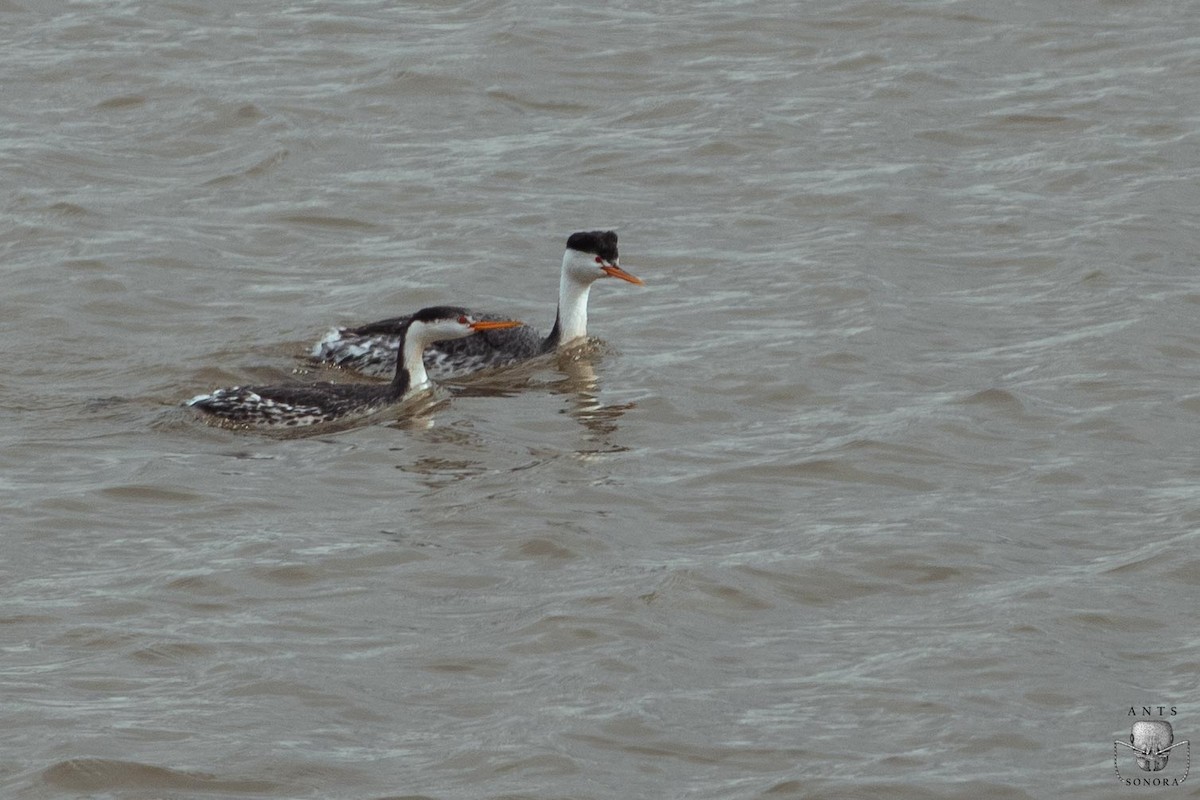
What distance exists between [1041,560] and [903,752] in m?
2.25

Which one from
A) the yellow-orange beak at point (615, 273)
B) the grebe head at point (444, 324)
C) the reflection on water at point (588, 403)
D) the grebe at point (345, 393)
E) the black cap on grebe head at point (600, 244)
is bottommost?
the reflection on water at point (588, 403)

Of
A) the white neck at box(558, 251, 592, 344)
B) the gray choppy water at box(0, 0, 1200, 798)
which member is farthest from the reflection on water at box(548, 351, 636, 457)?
the white neck at box(558, 251, 592, 344)

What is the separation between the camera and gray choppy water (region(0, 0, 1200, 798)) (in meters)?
8.70

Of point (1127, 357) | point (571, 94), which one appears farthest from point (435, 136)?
point (1127, 357)

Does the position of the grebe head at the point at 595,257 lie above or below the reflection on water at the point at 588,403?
above

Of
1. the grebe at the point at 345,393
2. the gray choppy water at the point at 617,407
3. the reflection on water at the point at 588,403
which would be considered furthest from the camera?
the grebe at the point at 345,393

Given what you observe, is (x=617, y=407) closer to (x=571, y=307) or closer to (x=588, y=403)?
(x=588, y=403)

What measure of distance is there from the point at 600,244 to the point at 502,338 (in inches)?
37.8

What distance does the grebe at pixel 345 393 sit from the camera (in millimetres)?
12828

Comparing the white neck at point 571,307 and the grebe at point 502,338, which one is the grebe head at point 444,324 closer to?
the grebe at point 502,338

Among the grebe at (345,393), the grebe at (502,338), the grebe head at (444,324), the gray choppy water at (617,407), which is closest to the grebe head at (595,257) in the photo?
the grebe at (502,338)

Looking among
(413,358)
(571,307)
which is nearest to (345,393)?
(413,358)

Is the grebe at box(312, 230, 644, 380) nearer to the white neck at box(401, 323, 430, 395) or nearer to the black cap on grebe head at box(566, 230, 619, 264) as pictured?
the black cap on grebe head at box(566, 230, 619, 264)

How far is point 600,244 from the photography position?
1455cm
